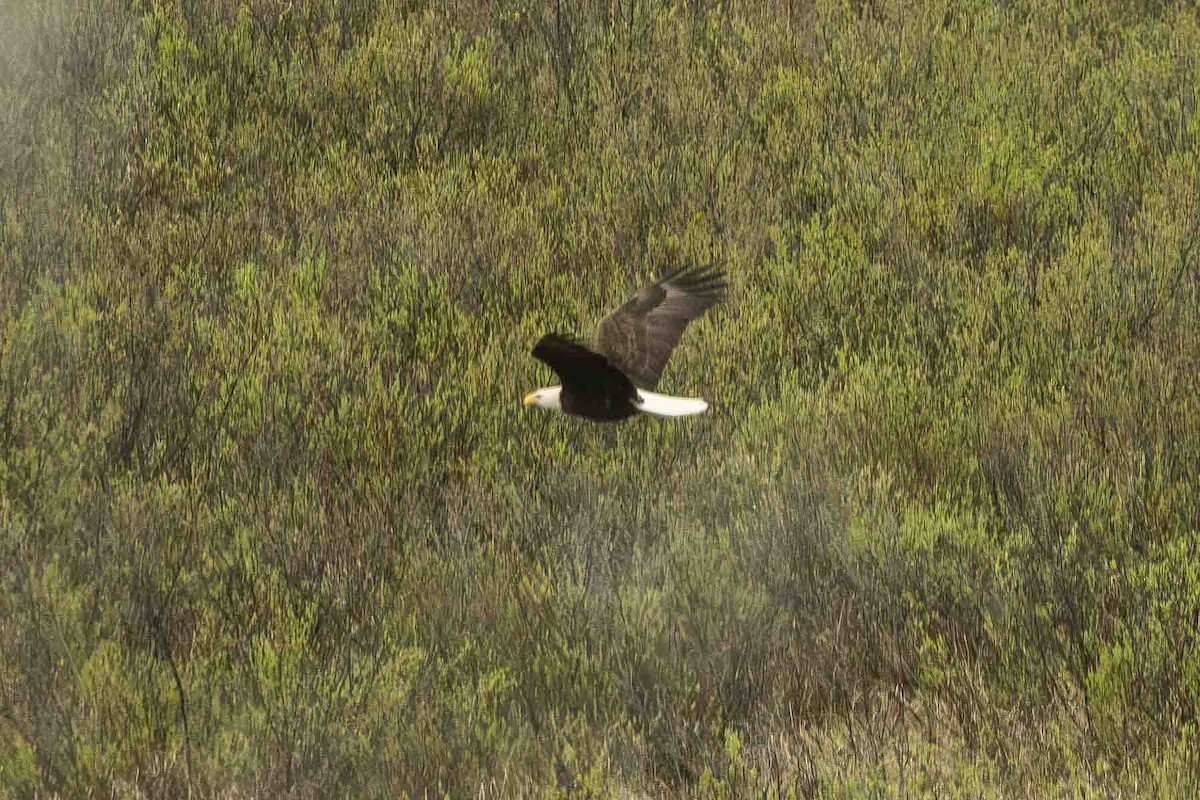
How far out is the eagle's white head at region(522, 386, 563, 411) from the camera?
15.9 ft

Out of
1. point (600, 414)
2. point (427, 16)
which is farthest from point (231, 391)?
point (427, 16)

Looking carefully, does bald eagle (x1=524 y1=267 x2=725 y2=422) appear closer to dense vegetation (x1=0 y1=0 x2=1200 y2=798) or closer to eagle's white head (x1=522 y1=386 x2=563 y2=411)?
eagle's white head (x1=522 y1=386 x2=563 y2=411)

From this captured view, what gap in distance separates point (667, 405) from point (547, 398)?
40 cm

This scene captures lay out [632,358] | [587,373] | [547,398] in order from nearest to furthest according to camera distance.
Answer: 1. [587,373]
2. [547,398]
3. [632,358]

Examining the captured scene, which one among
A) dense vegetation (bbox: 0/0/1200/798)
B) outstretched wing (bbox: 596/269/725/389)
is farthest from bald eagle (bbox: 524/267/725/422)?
dense vegetation (bbox: 0/0/1200/798)

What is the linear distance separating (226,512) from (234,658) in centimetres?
73

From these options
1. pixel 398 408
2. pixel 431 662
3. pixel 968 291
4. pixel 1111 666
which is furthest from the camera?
pixel 968 291

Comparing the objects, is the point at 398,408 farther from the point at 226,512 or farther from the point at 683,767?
the point at 683,767

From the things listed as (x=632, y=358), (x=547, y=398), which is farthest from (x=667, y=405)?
(x=547, y=398)

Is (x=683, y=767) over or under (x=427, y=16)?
under

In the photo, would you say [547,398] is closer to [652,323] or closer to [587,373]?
[587,373]

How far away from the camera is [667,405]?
477 cm

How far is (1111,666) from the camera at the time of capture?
11.6 feet

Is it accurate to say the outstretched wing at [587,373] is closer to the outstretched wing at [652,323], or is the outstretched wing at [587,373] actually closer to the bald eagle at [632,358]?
the bald eagle at [632,358]
